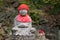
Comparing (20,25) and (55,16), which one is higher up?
(20,25)

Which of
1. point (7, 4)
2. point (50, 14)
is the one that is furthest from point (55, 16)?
point (7, 4)

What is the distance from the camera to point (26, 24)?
6.79m

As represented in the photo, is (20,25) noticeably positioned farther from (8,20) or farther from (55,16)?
(55,16)

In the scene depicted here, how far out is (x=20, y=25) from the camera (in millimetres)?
6801

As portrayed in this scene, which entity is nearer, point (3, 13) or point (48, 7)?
point (3, 13)

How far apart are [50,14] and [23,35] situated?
4.63 meters

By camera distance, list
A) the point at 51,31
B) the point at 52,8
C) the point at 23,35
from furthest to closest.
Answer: the point at 52,8
the point at 51,31
the point at 23,35

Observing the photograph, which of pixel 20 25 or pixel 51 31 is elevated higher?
pixel 20 25

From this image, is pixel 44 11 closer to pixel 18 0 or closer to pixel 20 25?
pixel 18 0

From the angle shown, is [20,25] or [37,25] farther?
[37,25]

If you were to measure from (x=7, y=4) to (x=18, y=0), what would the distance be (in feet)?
1.55

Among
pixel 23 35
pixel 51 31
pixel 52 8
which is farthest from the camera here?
pixel 52 8

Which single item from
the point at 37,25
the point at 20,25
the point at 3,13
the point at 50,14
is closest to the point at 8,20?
the point at 3,13

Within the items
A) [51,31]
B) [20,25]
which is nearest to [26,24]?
[20,25]
